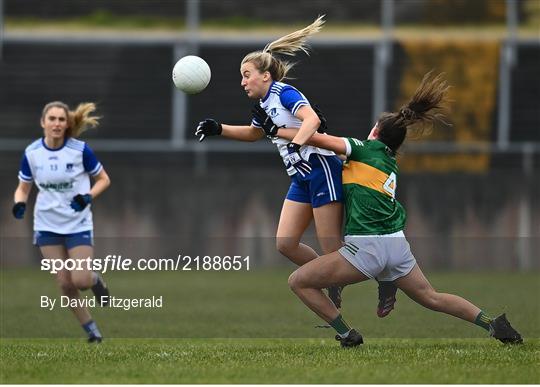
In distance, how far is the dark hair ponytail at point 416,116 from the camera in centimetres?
888

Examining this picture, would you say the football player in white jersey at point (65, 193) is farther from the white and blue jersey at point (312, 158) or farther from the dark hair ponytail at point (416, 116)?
the dark hair ponytail at point (416, 116)

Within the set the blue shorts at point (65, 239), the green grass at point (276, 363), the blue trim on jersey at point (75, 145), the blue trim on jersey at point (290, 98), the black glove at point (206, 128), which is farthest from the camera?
the blue trim on jersey at point (75, 145)

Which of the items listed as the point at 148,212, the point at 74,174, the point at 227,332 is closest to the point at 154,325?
the point at 227,332

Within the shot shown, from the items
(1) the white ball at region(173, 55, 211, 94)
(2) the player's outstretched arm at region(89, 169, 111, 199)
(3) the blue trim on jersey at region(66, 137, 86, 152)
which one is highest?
(1) the white ball at region(173, 55, 211, 94)

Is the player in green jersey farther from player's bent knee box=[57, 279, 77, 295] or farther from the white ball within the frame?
player's bent knee box=[57, 279, 77, 295]

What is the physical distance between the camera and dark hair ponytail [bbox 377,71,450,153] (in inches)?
350

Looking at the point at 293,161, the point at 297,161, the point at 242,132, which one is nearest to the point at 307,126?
the point at 297,161

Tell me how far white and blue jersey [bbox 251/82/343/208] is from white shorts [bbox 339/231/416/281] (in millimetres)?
615

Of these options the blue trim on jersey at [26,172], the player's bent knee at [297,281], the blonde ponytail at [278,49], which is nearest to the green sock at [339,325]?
the player's bent knee at [297,281]

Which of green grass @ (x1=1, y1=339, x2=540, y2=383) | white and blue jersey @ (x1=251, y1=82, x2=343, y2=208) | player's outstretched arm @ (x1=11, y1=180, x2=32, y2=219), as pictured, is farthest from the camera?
player's outstretched arm @ (x1=11, y1=180, x2=32, y2=219)

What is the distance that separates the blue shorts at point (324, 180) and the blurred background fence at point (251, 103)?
1023cm

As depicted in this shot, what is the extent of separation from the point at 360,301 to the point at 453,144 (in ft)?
26.3

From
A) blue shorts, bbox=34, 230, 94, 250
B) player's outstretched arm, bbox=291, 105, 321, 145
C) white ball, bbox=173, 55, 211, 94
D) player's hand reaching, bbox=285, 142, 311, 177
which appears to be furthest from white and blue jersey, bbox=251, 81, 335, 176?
blue shorts, bbox=34, 230, 94, 250

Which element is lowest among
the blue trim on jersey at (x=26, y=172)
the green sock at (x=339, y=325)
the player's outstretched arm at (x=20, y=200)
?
the green sock at (x=339, y=325)
